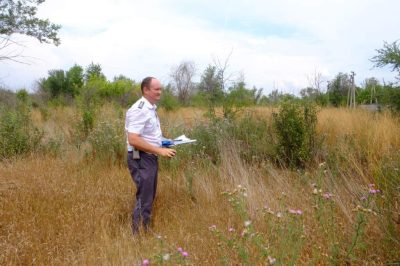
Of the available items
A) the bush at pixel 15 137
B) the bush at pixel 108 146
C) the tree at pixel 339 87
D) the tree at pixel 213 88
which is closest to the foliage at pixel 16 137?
the bush at pixel 15 137

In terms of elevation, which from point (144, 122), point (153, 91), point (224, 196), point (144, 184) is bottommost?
point (224, 196)

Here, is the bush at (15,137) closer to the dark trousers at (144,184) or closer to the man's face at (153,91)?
the dark trousers at (144,184)

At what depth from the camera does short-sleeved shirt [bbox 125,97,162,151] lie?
399 cm

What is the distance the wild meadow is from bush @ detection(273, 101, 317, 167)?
2cm

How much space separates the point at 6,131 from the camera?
24.5 feet

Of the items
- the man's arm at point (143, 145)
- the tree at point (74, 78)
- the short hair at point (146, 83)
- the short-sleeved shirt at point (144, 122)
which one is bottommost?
the man's arm at point (143, 145)

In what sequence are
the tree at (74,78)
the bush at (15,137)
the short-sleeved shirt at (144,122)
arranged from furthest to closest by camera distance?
the tree at (74,78)
the bush at (15,137)
the short-sleeved shirt at (144,122)

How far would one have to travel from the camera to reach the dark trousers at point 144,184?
4105mm

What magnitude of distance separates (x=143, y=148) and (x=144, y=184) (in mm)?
426

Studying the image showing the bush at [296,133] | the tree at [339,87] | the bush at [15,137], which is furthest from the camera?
the tree at [339,87]

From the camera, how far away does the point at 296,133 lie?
578 centimetres

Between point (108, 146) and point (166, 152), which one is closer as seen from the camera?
point (166, 152)

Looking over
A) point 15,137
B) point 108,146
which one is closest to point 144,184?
point 108,146

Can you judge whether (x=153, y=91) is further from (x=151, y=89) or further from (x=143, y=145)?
(x=143, y=145)
